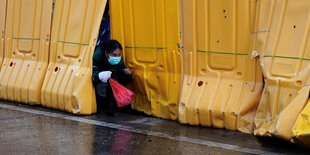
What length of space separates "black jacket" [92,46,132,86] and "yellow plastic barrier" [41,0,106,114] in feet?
0.24

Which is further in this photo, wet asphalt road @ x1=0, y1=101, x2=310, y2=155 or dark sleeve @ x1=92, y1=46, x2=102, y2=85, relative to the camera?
dark sleeve @ x1=92, y1=46, x2=102, y2=85

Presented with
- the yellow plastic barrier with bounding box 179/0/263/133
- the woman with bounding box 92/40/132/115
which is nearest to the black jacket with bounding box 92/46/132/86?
the woman with bounding box 92/40/132/115

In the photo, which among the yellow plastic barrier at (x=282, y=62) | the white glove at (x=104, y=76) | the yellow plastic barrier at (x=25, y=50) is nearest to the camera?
the yellow plastic barrier at (x=282, y=62)

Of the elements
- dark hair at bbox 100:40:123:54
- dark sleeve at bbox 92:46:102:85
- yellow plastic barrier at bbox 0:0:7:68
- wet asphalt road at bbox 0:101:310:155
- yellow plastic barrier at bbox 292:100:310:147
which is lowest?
wet asphalt road at bbox 0:101:310:155

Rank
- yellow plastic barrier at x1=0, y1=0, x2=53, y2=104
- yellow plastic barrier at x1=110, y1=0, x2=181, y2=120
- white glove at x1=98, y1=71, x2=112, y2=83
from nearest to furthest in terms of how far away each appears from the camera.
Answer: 1. yellow plastic barrier at x1=110, y1=0, x2=181, y2=120
2. white glove at x1=98, y1=71, x2=112, y2=83
3. yellow plastic barrier at x1=0, y1=0, x2=53, y2=104

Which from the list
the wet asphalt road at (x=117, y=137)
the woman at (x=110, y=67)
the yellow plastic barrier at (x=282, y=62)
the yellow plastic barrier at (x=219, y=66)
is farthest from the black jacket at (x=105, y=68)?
the yellow plastic barrier at (x=282, y=62)

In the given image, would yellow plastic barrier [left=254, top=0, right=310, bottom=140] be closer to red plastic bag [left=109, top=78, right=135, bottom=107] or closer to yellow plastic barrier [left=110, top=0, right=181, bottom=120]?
yellow plastic barrier [left=110, top=0, right=181, bottom=120]

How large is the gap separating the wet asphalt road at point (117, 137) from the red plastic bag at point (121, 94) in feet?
0.72

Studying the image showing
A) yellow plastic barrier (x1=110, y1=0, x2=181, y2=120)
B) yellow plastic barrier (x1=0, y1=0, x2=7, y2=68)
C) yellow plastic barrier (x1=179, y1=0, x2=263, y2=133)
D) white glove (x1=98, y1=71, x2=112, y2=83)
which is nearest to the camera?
→ yellow plastic barrier (x1=179, y1=0, x2=263, y2=133)

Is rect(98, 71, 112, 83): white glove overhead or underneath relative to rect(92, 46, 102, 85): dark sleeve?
underneath

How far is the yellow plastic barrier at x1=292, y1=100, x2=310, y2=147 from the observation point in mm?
4154

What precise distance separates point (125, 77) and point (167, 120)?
0.79 m

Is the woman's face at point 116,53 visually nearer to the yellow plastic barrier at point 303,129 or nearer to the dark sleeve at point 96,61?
the dark sleeve at point 96,61

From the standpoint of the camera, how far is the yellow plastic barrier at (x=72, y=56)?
6141 millimetres
